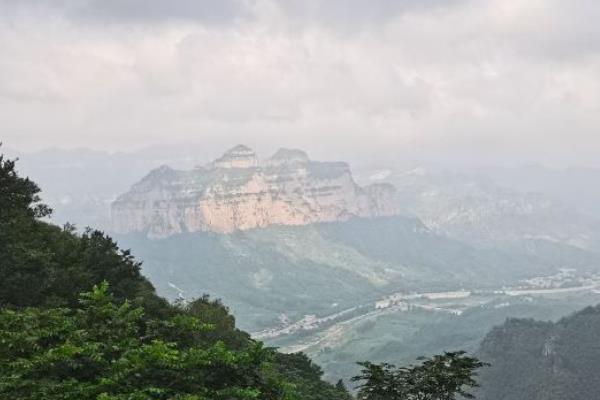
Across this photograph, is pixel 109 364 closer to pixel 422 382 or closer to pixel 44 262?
pixel 422 382

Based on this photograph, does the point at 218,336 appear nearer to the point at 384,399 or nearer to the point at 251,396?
the point at 384,399

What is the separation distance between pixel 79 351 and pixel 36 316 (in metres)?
5.60

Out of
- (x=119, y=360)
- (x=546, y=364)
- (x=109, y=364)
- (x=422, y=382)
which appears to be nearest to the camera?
(x=119, y=360)

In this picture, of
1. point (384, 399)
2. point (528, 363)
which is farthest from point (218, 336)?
point (528, 363)

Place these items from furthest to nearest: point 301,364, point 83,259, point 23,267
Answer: point 301,364 → point 83,259 → point 23,267

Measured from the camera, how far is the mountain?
15025 cm

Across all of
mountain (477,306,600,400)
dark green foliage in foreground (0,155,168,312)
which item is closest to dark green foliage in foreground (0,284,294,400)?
dark green foliage in foreground (0,155,168,312)

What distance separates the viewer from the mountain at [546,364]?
493 ft

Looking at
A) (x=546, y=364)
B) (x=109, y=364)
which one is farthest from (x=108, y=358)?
(x=546, y=364)

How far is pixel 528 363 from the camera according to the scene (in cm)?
17250

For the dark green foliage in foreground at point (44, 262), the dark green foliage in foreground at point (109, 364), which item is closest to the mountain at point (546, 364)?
the dark green foliage in foreground at point (44, 262)

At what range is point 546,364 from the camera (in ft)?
550

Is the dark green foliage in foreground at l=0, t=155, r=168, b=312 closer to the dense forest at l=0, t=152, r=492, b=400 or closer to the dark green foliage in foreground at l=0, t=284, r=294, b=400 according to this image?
the dense forest at l=0, t=152, r=492, b=400

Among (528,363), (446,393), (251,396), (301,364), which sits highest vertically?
(251,396)
